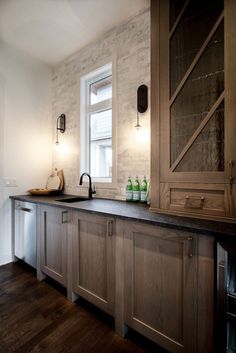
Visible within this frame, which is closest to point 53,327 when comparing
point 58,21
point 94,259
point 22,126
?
point 94,259

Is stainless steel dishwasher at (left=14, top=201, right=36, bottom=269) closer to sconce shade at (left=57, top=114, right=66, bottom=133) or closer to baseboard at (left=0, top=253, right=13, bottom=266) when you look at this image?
baseboard at (left=0, top=253, right=13, bottom=266)

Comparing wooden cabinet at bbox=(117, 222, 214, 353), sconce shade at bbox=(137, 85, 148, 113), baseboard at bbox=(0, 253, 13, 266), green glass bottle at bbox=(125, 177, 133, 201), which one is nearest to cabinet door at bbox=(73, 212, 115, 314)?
wooden cabinet at bbox=(117, 222, 214, 353)

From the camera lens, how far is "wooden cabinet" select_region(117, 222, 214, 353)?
A: 3.50 feet

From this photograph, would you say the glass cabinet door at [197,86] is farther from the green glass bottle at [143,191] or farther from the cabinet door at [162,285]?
the green glass bottle at [143,191]

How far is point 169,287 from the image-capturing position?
47.3 inches

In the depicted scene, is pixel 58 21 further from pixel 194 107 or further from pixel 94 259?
pixel 94 259

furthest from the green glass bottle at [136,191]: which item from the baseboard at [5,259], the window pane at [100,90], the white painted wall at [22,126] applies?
the baseboard at [5,259]

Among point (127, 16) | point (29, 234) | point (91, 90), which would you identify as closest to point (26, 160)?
point (29, 234)

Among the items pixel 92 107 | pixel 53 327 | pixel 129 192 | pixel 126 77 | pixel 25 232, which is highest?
pixel 126 77

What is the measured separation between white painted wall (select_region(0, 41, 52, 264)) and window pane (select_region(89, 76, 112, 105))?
2.71ft

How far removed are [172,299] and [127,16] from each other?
2.79 metres

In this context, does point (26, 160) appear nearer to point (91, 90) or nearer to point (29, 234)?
point (29, 234)

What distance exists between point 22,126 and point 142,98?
189 centimetres

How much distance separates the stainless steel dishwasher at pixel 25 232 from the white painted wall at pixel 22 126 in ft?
0.72
